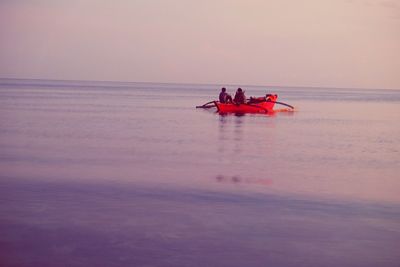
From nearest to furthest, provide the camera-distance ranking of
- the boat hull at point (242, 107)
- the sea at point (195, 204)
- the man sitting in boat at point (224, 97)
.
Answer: the sea at point (195, 204) → the man sitting in boat at point (224, 97) → the boat hull at point (242, 107)

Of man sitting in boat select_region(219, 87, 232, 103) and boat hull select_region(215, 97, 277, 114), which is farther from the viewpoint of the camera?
boat hull select_region(215, 97, 277, 114)

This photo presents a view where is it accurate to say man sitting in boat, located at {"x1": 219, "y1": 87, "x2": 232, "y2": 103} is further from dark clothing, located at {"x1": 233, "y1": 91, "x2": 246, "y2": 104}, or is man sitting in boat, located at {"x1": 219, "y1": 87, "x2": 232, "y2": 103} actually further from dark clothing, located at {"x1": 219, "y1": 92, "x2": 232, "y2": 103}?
dark clothing, located at {"x1": 233, "y1": 91, "x2": 246, "y2": 104}

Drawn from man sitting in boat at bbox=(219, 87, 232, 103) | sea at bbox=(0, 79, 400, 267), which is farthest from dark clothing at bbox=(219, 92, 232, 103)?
sea at bbox=(0, 79, 400, 267)

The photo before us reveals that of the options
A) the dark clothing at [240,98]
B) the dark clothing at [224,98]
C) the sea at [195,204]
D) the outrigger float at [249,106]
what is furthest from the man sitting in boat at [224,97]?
the sea at [195,204]

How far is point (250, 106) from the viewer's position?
27391 mm

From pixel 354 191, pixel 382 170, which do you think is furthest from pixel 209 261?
pixel 382 170

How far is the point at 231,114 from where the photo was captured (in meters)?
29.1

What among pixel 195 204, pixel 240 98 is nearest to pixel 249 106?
pixel 240 98

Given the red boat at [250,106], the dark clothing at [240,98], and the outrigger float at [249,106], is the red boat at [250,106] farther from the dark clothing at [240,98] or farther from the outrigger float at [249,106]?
the dark clothing at [240,98]

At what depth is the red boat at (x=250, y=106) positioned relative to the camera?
2716 cm

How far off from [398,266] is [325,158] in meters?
8.07

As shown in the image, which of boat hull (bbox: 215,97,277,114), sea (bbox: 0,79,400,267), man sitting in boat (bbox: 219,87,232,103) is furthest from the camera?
boat hull (bbox: 215,97,277,114)

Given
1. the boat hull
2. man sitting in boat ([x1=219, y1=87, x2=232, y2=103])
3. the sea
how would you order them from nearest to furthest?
the sea, man sitting in boat ([x1=219, y1=87, x2=232, y2=103]), the boat hull

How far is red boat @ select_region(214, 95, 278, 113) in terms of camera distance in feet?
89.1
